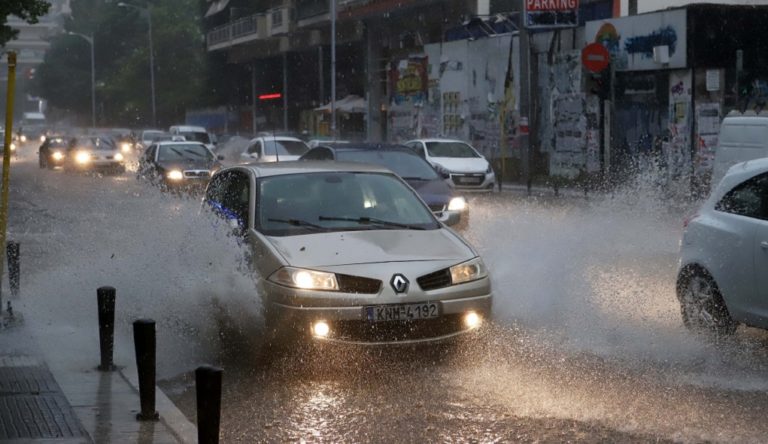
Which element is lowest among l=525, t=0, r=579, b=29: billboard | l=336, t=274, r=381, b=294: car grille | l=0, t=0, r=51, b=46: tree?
l=336, t=274, r=381, b=294: car grille

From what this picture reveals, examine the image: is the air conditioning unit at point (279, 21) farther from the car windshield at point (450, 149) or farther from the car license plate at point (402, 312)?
the car license plate at point (402, 312)

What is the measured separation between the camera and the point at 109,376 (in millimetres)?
8172

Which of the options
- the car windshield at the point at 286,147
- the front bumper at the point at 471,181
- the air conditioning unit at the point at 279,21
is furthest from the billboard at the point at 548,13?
the air conditioning unit at the point at 279,21

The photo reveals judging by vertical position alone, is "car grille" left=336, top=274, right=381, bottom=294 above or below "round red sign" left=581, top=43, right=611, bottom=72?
below

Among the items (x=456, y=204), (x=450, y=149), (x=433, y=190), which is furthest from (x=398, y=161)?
(x=450, y=149)

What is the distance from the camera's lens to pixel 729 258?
8.83 meters

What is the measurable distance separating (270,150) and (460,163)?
4.81 m

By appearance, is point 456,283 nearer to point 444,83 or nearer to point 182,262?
point 182,262

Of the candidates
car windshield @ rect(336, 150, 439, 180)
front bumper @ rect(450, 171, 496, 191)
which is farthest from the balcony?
car windshield @ rect(336, 150, 439, 180)

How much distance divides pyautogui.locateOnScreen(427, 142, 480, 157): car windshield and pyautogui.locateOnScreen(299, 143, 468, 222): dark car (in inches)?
550

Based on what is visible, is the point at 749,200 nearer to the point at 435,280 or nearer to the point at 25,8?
the point at 435,280

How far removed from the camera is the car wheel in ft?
29.6

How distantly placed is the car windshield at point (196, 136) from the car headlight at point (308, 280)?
145 feet

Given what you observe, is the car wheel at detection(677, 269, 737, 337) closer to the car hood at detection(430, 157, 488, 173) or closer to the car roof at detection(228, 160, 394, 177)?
the car roof at detection(228, 160, 394, 177)
